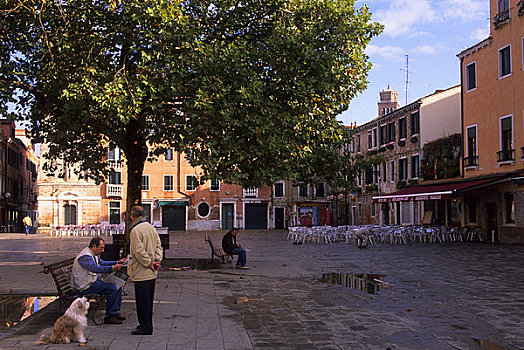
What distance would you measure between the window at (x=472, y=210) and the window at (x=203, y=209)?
1184 inches

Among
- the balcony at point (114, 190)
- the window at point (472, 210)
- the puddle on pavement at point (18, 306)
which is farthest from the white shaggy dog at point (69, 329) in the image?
the balcony at point (114, 190)

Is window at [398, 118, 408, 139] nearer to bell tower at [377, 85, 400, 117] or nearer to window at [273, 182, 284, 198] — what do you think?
window at [273, 182, 284, 198]

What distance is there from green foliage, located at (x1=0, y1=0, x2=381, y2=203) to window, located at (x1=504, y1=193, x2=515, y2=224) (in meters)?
15.9

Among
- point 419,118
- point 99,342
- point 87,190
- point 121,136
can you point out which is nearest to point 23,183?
point 87,190

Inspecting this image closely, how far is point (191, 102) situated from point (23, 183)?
61.3 metres

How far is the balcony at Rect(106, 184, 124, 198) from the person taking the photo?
53.9 meters

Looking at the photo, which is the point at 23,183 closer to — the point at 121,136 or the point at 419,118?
the point at 419,118

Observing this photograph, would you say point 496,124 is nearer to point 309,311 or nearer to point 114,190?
point 309,311

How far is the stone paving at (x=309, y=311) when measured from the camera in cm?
734

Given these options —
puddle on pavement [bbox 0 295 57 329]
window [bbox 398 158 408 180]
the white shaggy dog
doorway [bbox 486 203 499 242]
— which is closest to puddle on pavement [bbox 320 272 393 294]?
puddle on pavement [bbox 0 295 57 329]

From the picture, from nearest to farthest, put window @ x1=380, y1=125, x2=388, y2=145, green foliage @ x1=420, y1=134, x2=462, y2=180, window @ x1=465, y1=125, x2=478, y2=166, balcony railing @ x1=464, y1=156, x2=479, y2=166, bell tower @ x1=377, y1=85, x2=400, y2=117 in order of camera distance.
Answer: balcony railing @ x1=464, y1=156, x2=479, y2=166, window @ x1=465, y1=125, x2=478, y2=166, green foliage @ x1=420, y1=134, x2=462, y2=180, window @ x1=380, y1=125, x2=388, y2=145, bell tower @ x1=377, y1=85, x2=400, y2=117

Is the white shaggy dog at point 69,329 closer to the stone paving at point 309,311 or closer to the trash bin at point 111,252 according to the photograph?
the stone paving at point 309,311

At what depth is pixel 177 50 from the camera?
570 inches

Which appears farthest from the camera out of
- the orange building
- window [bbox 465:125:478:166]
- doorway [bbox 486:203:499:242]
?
window [bbox 465:125:478:166]
